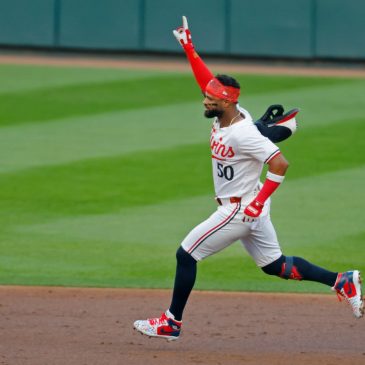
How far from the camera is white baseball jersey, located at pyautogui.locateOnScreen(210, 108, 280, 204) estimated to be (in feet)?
24.2

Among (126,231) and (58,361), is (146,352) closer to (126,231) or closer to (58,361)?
(58,361)

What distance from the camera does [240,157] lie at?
24.5 ft

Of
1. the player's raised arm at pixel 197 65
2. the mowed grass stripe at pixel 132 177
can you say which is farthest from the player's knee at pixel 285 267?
the mowed grass stripe at pixel 132 177

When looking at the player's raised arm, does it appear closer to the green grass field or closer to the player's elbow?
the player's elbow

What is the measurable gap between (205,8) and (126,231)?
1217cm

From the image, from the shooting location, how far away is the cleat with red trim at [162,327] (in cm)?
765

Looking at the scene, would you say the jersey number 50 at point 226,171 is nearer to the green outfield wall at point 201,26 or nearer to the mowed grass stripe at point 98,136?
the mowed grass stripe at point 98,136

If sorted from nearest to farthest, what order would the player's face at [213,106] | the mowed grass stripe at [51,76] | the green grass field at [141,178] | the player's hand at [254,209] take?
the player's hand at [254,209] → the player's face at [213,106] → the green grass field at [141,178] → the mowed grass stripe at [51,76]

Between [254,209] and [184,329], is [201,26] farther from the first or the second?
[254,209]

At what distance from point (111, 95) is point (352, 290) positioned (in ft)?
38.7

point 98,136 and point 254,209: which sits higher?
point 254,209

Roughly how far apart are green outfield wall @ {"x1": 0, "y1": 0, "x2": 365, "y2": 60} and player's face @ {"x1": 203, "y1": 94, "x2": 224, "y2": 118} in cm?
1523

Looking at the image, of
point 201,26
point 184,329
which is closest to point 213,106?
point 184,329

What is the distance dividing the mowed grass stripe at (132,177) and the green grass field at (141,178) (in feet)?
0.07
